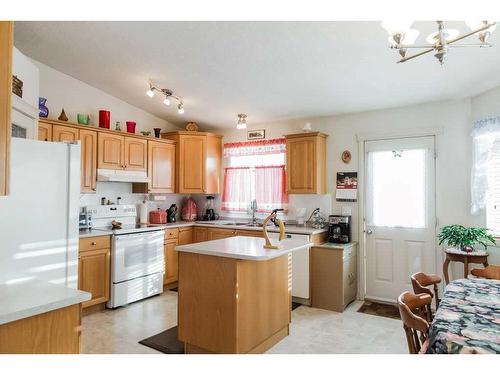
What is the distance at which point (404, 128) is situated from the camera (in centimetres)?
408

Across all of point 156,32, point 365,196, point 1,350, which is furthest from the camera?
point 365,196

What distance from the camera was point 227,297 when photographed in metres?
2.53

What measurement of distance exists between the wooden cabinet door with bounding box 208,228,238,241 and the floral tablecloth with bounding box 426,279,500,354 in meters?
2.93

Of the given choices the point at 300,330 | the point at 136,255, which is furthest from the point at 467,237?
the point at 136,255

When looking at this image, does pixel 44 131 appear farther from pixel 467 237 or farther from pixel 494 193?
pixel 494 193

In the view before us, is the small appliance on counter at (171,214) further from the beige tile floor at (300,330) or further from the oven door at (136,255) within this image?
the beige tile floor at (300,330)

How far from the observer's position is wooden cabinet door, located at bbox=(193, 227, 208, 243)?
4.90m

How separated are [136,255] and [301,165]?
7.72 feet

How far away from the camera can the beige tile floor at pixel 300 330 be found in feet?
9.57

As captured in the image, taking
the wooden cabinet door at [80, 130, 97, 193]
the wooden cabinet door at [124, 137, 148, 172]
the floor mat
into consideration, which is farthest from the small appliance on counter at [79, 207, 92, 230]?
the floor mat

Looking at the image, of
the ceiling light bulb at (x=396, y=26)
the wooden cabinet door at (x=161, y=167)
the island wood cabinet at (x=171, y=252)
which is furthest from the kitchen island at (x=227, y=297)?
the wooden cabinet door at (x=161, y=167)
